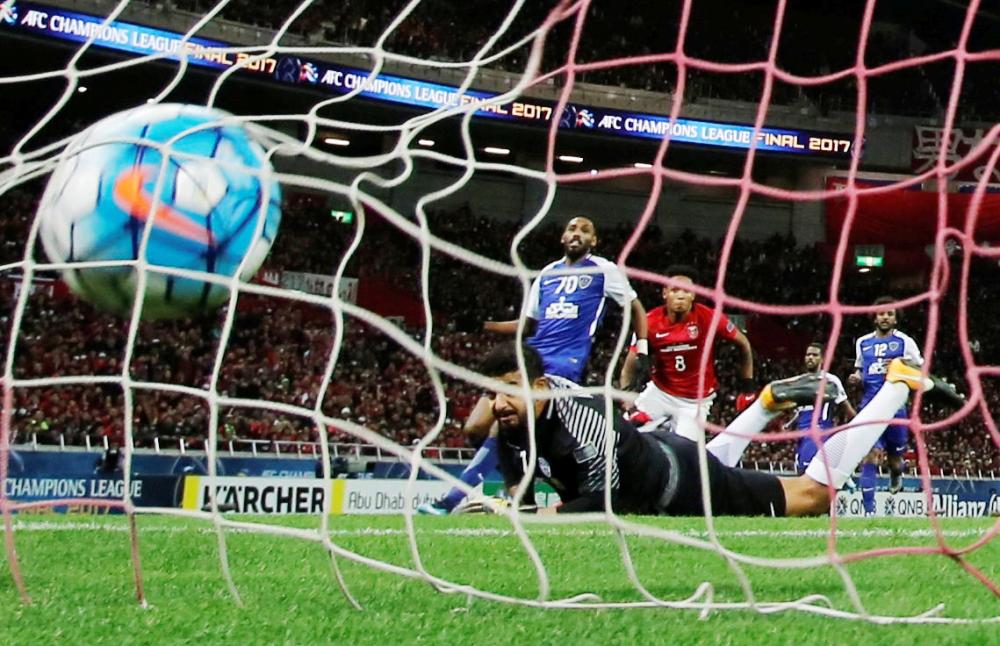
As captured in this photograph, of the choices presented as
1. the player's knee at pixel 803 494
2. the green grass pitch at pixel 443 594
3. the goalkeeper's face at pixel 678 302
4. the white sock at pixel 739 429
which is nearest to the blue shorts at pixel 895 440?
the goalkeeper's face at pixel 678 302

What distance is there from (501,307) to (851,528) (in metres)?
14.8

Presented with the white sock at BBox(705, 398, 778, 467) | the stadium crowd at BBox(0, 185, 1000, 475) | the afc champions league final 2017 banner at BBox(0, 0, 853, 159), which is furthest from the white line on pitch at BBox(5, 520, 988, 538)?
the afc champions league final 2017 banner at BBox(0, 0, 853, 159)

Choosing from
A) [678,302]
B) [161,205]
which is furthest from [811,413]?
[161,205]

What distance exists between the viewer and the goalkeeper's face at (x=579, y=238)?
5.92 m

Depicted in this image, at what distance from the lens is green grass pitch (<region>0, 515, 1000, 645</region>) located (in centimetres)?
248

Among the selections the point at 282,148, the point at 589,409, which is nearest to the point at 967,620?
the point at 282,148

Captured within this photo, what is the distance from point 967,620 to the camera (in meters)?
2.74

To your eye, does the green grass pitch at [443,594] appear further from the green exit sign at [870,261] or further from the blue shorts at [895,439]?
the green exit sign at [870,261]

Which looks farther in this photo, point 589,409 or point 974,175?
point 974,175

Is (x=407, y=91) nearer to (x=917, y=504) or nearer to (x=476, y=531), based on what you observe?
(x=917, y=504)

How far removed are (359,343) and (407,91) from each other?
14.8 feet

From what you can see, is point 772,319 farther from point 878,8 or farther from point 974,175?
point 878,8

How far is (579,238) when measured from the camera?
19.5 feet

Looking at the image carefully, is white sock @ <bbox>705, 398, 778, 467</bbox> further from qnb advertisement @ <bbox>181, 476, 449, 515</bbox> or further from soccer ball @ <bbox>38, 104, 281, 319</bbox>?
qnb advertisement @ <bbox>181, 476, 449, 515</bbox>
